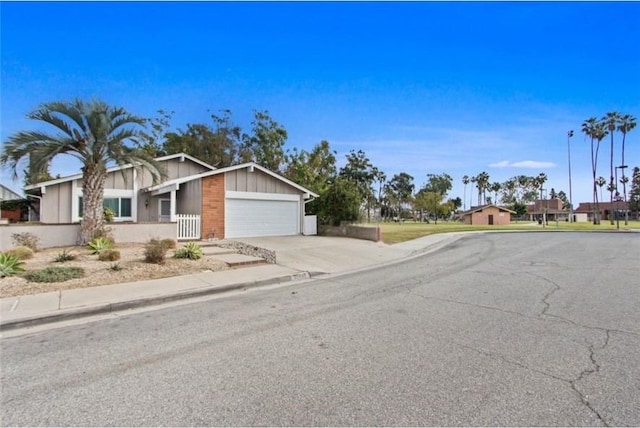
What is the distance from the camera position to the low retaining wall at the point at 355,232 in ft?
63.0

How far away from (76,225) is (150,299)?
867 cm

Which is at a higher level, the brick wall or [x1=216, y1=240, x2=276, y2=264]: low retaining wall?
the brick wall

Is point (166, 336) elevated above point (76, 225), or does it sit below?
below

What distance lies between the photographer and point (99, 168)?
12.8 m

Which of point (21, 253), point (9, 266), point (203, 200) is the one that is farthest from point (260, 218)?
point (9, 266)

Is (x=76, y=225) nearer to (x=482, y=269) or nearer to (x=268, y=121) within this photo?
(x=482, y=269)

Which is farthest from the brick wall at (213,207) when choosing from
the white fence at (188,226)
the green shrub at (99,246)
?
the green shrub at (99,246)

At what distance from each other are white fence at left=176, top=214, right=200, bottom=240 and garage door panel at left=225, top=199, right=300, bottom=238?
1.54 meters

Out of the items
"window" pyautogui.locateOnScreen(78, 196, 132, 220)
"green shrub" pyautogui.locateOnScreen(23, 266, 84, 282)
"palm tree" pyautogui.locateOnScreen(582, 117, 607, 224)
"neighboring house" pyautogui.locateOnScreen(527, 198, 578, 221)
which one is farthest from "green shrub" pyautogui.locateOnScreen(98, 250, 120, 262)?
"neighboring house" pyautogui.locateOnScreen(527, 198, 578, 221)

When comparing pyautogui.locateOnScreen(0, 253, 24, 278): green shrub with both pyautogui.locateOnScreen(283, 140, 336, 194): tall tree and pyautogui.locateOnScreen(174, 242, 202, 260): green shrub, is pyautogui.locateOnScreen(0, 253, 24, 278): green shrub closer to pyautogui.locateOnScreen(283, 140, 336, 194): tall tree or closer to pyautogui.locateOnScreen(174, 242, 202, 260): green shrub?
pyautogui.locateOnScreen(174, 242, 202, 260): green shrub

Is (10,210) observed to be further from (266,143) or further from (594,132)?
(594,132)

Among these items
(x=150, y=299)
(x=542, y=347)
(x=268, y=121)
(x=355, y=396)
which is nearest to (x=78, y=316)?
(x=150, y=299)

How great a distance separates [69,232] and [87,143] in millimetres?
3356

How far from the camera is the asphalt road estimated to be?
3.01m
